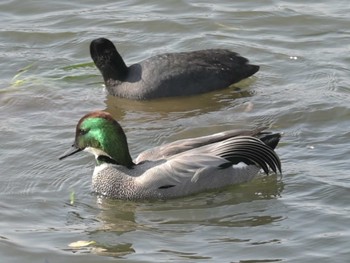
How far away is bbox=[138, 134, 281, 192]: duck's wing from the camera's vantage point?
31.2 feet

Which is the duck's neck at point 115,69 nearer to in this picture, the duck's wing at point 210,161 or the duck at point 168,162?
the duck at point 168,162

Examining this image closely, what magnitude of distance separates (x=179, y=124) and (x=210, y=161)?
1.91 metres

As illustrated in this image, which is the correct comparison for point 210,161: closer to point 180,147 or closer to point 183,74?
point 180,147

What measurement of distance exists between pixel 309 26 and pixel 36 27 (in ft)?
11.5

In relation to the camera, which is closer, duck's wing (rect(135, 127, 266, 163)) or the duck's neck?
duck's wing (rect(135, 127, 266, 163))

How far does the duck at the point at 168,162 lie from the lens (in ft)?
31.3

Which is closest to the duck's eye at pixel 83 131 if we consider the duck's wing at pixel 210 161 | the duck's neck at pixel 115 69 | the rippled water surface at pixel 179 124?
the rippled water surface at pixel 179 124

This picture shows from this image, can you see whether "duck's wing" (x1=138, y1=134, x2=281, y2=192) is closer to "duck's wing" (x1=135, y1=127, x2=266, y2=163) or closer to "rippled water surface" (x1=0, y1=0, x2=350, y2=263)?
"duck's wing" (x1=135, y1=127, x2=266, y2=163)

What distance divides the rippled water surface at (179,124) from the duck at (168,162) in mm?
119

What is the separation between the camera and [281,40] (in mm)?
13734

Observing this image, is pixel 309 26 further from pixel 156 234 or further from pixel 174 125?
pixel 156 234

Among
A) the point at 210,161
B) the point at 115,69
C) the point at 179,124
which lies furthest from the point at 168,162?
the point at 115,69

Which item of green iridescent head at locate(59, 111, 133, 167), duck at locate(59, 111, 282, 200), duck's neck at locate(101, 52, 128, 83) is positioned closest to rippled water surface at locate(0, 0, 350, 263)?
duck at locate(59, 111, 282, 200)

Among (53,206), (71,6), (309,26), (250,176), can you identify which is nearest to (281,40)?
(309,26)
